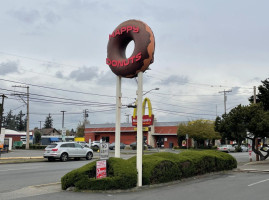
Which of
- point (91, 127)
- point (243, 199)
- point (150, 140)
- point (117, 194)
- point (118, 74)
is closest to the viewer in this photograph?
point (243, 199)

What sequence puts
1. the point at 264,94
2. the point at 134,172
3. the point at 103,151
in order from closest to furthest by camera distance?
the point at 134,172 < the point at 103,151 < the point at 264,94

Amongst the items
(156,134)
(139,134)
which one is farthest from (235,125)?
(156,134)

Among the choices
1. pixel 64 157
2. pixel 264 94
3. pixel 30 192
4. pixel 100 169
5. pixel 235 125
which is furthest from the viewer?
pixel 264 94

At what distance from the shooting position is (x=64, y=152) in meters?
25.6

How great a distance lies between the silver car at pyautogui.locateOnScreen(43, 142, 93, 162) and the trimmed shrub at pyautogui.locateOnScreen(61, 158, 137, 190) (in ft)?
50.0

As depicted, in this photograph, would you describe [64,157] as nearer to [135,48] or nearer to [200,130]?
[135,48]

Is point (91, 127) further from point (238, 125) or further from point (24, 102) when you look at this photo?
point (238, 125)

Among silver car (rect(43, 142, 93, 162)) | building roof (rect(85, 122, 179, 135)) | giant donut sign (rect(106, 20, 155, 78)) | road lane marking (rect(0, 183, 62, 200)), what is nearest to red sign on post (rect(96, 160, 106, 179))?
road lane marking (rect(0, 183, 62, 200))

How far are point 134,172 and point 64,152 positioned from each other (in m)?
16.4

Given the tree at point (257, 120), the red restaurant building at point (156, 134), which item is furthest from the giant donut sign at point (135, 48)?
the red restaurant building at point (156, 134)

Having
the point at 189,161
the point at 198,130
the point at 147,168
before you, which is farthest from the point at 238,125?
the point at 198,130

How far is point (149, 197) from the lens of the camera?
30.0 ft

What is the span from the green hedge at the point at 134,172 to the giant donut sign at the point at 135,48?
11.1ft

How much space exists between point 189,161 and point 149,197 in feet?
15.0
